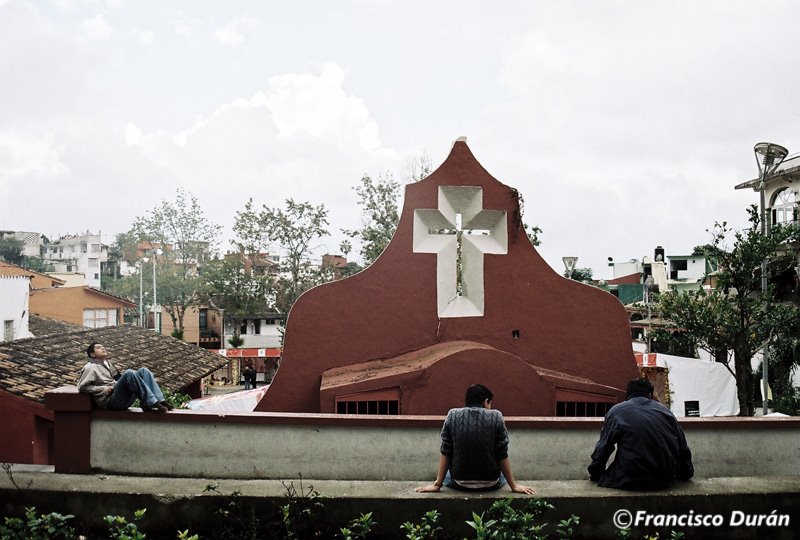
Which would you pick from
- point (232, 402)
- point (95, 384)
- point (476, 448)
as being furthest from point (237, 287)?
point (476, 448)

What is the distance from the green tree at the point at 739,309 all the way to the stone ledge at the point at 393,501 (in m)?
7.05

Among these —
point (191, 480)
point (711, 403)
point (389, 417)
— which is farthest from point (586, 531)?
point (711, 403)

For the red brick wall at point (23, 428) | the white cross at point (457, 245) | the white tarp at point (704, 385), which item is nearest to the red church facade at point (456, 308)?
the white cross at point (457, 245)

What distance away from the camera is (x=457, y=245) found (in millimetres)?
8297

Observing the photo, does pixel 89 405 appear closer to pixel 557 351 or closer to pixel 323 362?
pixel 323 362

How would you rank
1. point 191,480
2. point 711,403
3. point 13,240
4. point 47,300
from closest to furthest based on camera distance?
point 191,480 < point 711,403 < point 47,300 < point 13,240

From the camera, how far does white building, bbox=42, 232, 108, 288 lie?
76.0 meters

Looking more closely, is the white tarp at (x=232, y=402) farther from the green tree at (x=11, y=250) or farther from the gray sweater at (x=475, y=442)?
the green tree at (x=11, y=250)

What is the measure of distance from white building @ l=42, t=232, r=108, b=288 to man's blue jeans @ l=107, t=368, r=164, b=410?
74.7 metres

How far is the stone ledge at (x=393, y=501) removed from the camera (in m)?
5.01

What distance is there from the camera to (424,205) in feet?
A: 27.2

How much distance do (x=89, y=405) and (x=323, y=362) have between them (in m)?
2.96

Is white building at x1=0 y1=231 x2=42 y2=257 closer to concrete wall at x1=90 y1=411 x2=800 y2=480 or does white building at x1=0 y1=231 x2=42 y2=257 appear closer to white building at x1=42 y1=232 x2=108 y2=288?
white building at x1=42 y1=232 x2=108 y2=288

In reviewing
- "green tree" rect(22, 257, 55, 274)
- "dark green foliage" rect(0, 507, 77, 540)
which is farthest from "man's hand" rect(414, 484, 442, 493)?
"green tree" rect(22, 257, 55, 274)
